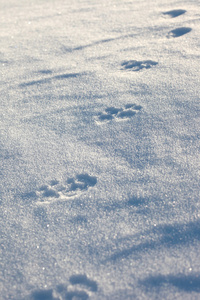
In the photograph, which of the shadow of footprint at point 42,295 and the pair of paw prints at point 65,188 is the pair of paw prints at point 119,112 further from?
→ the shadow of footprint at point 42,295

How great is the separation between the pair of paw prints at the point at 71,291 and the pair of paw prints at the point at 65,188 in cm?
50

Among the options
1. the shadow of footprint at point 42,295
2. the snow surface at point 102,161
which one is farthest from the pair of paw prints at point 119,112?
the shadow of footprint at point 42,295

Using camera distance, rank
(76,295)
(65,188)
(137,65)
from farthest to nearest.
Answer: (137,65) < (65,188) < (76,295)

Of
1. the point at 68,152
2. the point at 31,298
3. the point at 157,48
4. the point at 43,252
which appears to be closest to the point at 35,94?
the point at 68,152

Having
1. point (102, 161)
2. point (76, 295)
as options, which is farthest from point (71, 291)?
point (102, 161)

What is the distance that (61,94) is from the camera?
242 centimetres

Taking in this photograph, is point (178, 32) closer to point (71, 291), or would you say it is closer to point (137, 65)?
point (137, 65)

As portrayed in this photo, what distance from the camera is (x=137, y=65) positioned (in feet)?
8.48

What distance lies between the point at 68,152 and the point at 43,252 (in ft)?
2.23

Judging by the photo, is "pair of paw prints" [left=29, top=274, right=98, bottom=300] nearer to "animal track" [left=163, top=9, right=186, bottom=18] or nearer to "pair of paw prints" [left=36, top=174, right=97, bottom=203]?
"pair of paw prints" [left=36, top=174, right=97, bottom=203]

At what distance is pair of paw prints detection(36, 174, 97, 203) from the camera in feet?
5.84

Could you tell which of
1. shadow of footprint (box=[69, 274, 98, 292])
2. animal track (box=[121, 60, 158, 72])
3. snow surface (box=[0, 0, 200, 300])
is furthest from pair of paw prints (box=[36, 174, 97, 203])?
animal track (box=[121, 60, 158, 72])

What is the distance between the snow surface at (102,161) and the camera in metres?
1.46

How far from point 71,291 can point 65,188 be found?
0.59 m
